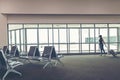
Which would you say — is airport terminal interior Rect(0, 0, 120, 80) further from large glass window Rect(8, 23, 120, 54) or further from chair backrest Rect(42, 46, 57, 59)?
chair backrest Rect(42, 46, 57, 59)

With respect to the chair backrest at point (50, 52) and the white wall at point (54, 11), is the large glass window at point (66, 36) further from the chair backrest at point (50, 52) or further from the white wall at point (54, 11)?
the chair backrest at point (50, 52)

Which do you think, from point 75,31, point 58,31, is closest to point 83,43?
point 75,31

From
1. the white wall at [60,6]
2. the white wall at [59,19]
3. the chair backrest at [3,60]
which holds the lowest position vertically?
the chair backrest at [3,60]

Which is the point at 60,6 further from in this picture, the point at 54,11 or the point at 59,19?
the point at 59,19

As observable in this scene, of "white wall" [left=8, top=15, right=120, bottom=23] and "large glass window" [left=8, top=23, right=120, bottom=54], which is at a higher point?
"white wall" [left=8, top=15, right=120, bottom=23]

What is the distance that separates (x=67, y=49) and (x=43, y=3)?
3893mm

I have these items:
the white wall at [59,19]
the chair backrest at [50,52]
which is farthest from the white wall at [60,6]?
the chair backrest at [50,52]

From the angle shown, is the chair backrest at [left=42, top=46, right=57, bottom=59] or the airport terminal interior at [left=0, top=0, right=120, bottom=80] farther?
the airport terminal interior at [left=0, top=0, right=120, bottom=80]

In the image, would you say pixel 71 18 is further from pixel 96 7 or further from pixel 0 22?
pixel 0 22

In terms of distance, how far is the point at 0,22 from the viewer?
1421 centimetres

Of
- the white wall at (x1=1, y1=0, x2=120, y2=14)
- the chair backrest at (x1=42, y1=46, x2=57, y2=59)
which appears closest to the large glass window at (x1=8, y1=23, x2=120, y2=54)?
the white wall at (x1=1, y1=0, x2=120, y2=14)

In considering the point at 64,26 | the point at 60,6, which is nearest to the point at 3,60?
the point at 60,6

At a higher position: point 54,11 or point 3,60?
point 54,11

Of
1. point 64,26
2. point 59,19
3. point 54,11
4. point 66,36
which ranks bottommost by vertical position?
point 66,36
